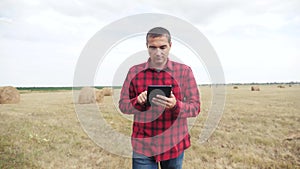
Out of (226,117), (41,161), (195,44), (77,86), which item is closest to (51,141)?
(41,161)

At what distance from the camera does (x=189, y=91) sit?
7.73ft

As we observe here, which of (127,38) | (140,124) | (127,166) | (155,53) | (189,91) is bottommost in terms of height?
(127,166)

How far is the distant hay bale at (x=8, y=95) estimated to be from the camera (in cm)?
1788

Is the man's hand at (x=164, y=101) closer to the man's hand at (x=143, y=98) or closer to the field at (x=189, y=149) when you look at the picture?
the man's hand at (x=143, y=98)

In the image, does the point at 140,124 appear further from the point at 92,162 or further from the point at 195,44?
the point at 92,162

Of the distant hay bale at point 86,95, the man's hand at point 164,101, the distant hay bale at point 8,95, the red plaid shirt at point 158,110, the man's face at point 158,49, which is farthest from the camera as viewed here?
the distant hay bale at point 8,95

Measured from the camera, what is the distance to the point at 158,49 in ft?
7.35

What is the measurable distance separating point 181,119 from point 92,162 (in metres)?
3.37

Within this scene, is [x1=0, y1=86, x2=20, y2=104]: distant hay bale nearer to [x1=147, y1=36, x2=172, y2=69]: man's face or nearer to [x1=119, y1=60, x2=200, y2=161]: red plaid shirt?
[x1=119, y1=60, x2=200, y2=161]: red plaid shirt

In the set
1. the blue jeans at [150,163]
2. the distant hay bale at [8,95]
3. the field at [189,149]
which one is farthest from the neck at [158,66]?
the distant hay bale at [8,95]

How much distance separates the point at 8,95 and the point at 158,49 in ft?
61.4

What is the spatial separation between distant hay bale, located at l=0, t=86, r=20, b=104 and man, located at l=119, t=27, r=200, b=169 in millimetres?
18275

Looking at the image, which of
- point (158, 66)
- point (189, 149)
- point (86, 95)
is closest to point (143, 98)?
point (158, 66)

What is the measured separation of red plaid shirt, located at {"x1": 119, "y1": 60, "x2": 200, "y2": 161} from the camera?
7.70 feet
